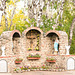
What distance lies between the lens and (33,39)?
16344mm

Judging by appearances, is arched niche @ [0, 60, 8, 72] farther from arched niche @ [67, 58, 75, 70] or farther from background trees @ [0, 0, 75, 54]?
background trees @ [0, 0, 75, 54]

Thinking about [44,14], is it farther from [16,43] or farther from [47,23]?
[16,43]

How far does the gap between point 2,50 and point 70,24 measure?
45.4 ft

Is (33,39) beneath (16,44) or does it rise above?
above

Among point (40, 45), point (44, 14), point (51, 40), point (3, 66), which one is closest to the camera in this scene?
point (3, 66)

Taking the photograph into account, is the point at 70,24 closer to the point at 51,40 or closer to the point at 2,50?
the point at 51,40

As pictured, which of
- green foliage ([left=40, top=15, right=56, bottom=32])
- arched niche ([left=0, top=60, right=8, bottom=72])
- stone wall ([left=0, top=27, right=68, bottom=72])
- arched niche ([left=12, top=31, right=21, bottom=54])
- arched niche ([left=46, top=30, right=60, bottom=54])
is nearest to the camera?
arched niche ([left=0, top=60, right=8, bottom=72])

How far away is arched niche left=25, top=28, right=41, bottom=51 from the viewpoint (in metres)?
16.0

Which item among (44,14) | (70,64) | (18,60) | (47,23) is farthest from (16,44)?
(44,14)

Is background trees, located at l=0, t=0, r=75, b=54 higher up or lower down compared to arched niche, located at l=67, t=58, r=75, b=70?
higher up

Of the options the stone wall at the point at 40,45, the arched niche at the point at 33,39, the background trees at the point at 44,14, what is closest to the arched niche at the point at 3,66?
the stone wall at the point at 40,45

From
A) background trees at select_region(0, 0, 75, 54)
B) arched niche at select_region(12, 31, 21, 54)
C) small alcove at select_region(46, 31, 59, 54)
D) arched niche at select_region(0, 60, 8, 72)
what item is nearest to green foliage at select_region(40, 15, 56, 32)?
background trees at select_region(0, 0, 75, 54)

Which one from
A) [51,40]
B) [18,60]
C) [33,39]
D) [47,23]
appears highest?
[47,23]

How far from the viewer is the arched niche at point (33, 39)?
15997 millimetres
